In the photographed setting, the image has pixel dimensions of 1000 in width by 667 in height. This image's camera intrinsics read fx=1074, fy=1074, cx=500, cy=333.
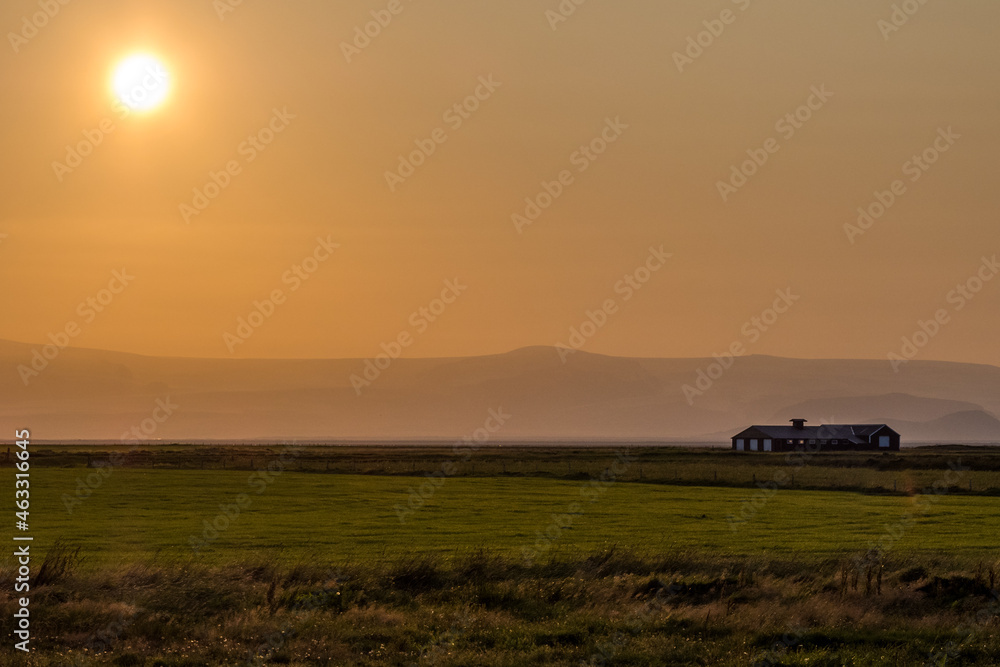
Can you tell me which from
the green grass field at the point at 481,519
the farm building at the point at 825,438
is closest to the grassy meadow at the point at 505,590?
the green grass field at the point at 481,519

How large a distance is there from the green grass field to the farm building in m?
108

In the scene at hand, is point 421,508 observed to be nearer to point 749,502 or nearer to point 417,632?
point 749,502

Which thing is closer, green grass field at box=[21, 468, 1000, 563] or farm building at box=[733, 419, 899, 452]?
green grass field at box=[21, 468, 1000, 563]

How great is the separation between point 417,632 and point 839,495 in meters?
52.7

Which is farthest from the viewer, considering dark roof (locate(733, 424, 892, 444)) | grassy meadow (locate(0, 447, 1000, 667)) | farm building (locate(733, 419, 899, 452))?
dark roof (locate(733, 424, 892, 444))

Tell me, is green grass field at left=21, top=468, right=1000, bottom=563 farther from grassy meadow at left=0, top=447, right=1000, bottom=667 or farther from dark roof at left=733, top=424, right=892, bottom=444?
dark roof at left=733, top=424, right=892, bottom=444

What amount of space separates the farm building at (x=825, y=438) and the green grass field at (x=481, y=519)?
10835cm

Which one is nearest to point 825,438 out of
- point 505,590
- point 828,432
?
point 828,432

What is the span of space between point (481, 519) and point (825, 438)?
139 meters

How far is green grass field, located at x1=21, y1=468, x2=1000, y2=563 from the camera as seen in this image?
36.3 metres

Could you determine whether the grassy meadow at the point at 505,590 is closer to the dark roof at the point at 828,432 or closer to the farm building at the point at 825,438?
the farm building at the point at 825,438

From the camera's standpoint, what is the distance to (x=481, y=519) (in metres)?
48.4

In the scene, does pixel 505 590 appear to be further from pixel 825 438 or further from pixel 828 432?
pixel 828 432

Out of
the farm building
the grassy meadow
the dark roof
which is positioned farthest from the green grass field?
the dark roof
